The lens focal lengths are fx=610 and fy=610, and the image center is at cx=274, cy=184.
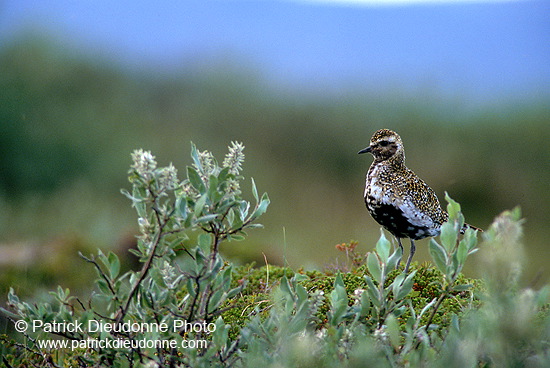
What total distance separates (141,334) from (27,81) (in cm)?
812

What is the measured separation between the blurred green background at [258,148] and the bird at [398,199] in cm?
305

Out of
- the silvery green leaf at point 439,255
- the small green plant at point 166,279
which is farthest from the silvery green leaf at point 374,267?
the small green plant at point 166,279

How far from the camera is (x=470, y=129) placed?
9.05 metres

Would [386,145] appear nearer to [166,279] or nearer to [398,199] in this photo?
[398,199]

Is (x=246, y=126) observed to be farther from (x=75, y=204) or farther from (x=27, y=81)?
(x=27, y=81)

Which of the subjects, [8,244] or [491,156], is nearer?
[8,244]

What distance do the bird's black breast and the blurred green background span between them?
3118 mm

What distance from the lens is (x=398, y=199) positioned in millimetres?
3801

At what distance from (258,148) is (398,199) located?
5287 mm

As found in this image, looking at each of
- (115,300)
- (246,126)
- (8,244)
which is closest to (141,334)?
(115,300)

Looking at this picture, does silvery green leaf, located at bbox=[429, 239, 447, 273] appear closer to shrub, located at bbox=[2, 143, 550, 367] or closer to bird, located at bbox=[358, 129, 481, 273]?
shrub, located at bbox=[2, 143, 550, 367]

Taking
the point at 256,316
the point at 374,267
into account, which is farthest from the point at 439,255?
the point at 256,316

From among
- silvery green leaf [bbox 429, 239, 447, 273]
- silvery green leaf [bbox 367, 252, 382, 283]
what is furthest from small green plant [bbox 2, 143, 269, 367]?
silvery green leaf [bbox 429, 239, 447, 273]

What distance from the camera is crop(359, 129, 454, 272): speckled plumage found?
3.81m
